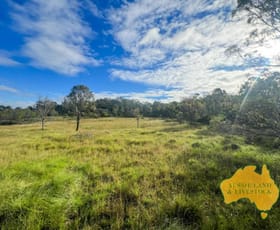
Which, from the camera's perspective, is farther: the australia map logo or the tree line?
the tree line

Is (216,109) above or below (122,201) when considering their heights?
above

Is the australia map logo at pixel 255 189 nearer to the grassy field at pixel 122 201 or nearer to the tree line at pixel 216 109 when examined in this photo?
the grassy field at pixel 122 201

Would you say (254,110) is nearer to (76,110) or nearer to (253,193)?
A: (253,193)

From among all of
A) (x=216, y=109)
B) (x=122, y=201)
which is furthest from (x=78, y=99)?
(x=216, y=109)

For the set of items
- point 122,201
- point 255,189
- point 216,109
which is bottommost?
point 122,201

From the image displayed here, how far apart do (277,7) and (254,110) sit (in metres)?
Result: 4.88

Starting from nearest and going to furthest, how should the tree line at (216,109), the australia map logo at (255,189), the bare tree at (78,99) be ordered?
the australia map logo at (255,189) < the tree line at (216,109) < the bare tree at (78,99)

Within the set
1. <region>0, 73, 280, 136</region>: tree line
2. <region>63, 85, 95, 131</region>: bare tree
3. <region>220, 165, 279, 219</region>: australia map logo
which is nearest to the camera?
<region>220, 165, 279, 219</region>: australia map logo

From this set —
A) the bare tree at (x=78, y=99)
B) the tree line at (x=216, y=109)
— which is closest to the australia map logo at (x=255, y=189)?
the tree line at (x=216, y=109)

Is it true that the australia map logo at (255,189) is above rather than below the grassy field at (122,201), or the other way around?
above

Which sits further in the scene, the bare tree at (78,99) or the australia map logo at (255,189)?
the bare tree at (78,99)

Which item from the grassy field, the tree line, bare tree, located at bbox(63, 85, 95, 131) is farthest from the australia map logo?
bare tree, located at bbox(63, 85, 95, 131)

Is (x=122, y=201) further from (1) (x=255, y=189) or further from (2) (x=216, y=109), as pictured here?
(2) (x=216, y=109)

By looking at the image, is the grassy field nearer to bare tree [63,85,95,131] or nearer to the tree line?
the tree line
